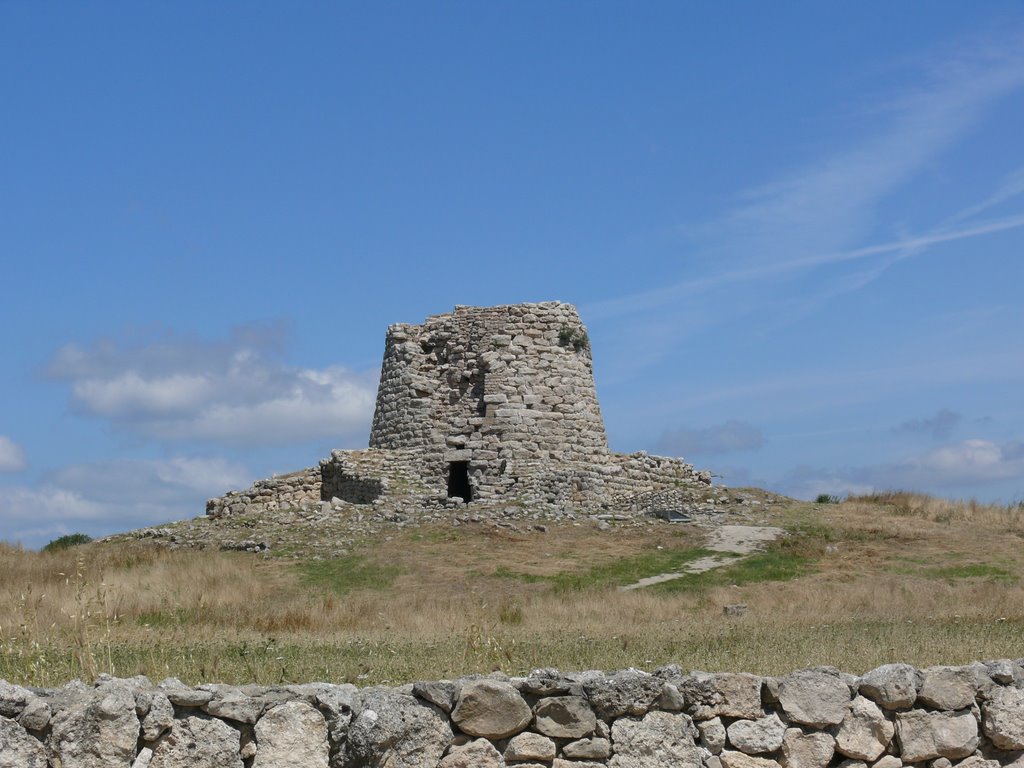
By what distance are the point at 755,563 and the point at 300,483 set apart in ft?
40.6

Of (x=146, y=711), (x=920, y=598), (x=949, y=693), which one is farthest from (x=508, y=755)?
(x=920, y=598)

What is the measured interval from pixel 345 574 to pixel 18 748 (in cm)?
1380

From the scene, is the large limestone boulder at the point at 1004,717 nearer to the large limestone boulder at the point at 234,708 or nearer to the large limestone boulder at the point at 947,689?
the large limestone boulder at the point at 947,689

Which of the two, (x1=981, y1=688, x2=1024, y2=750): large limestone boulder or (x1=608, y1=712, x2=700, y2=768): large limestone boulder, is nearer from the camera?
(x1=608, y1=712, x2=700, y2=768): large limestone boulder

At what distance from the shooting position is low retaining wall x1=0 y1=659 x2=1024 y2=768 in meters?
5.97

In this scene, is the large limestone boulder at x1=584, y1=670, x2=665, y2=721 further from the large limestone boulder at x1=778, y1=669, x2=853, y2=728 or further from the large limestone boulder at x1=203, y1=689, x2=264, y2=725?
the large limestone boulder at x1=203, y1=689, x2=264, y2=725

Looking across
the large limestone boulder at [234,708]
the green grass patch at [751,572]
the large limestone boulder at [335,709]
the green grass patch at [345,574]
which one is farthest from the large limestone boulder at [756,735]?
the green grass patch at [345,574]

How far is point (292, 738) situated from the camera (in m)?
6.12

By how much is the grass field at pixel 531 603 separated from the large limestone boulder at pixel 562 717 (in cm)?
192

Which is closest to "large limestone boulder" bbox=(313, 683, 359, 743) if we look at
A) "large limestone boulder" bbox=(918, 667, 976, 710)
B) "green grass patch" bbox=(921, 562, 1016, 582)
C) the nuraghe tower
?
"large limestone boulder" bbox=(918, 667, 976, 710)

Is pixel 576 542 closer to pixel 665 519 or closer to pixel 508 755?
pixel 665 519

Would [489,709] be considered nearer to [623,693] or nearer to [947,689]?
[623,693]

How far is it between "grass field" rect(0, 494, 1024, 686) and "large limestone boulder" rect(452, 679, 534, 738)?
1.88 m

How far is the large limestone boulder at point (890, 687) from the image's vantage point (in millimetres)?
6766
